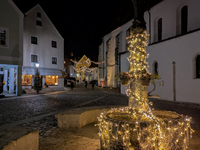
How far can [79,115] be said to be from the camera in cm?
605

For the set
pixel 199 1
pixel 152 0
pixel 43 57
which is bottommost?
pixel 43 57

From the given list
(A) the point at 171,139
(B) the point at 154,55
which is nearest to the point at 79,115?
(A) the point at 171,139

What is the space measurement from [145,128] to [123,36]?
25130mm

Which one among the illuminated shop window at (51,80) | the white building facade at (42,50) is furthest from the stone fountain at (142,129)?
the illuminated shop window at (51,80)

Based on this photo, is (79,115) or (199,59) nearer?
(79,115)

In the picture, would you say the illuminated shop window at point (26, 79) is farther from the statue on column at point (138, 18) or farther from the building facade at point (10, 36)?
the statue on column at point (138, 18)

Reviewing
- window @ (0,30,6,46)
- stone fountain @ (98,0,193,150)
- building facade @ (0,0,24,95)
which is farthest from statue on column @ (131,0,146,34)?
window @ (0,30,6,46)

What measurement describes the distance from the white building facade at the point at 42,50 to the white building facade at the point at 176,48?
51.8 ft

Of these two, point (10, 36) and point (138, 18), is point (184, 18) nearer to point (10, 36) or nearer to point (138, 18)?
point (138, 18)

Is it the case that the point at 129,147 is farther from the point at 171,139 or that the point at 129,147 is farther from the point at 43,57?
the point at 43,57

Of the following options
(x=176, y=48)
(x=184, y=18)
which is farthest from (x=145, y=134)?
(x=184, y=18)

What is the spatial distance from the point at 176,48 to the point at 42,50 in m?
19.7

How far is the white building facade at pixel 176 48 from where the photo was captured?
43.5 ft

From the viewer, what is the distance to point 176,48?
1460cm
